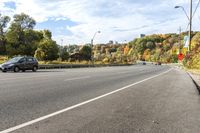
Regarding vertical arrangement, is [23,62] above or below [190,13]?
below

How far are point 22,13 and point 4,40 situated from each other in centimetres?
1159

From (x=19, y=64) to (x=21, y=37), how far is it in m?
93.6

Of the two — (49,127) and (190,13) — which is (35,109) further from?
(190,13)

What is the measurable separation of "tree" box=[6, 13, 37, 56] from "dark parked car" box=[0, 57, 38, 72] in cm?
8611

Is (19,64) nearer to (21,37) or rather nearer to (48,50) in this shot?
(48,50)

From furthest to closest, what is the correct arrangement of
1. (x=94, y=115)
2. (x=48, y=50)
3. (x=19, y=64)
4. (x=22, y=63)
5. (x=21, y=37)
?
(x=21, y=37)
(x=48, y=50)
(x=22, y=63)
(x=19, y=64)
(x=94, y=115)

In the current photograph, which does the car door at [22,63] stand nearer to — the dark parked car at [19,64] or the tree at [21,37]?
the dark parked car at [19,64]

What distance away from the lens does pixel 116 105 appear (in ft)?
35.7

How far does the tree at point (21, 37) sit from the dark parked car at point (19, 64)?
86110 mm

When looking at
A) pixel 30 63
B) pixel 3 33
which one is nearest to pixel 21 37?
pixel 3 33

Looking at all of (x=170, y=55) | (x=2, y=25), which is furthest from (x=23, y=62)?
(x=170, y=55)

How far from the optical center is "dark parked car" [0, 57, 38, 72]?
33.8m

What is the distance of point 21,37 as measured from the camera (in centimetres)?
12569

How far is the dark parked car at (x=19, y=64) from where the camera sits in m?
33.8
